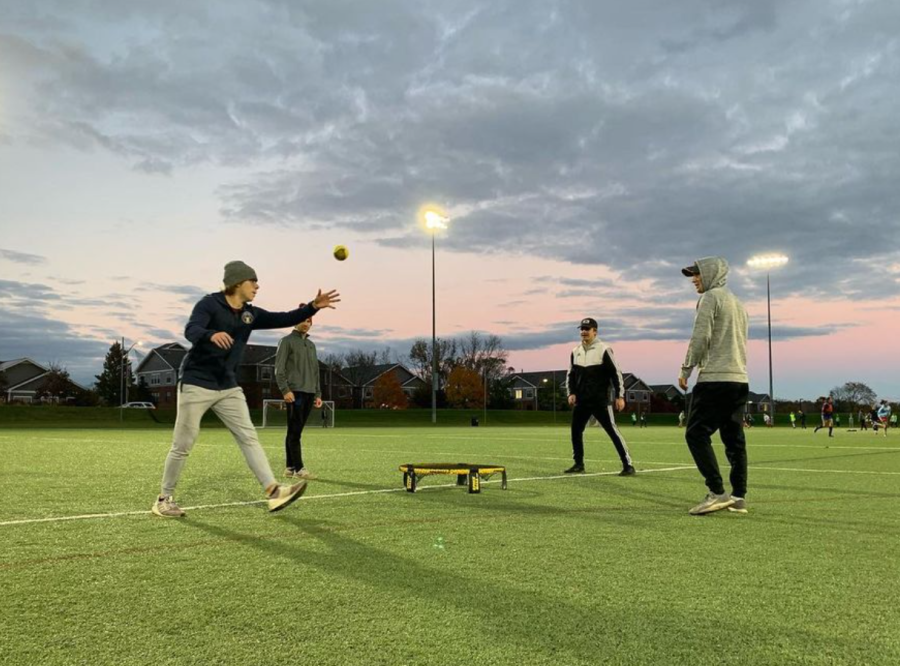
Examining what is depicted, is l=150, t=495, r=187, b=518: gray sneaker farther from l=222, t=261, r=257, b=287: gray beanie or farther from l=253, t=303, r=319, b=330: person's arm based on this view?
l=222, t=261, r=257, b=287: gray beanie

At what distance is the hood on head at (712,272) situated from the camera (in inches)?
284

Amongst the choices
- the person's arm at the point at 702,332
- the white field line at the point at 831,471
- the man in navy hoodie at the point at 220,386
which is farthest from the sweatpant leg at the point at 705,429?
the white field line at the point at 831,471

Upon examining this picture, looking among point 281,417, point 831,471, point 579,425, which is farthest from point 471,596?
point 281,417

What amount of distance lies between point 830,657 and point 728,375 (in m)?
4.16

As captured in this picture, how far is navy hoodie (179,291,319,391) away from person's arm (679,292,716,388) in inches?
156

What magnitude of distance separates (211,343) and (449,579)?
11.0 feet

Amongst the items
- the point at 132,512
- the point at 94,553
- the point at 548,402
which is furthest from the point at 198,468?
the point at 548,402

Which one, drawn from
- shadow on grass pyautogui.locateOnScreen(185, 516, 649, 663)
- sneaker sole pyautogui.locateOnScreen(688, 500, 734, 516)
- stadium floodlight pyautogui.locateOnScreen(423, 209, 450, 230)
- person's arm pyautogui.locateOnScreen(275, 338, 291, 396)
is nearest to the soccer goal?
stadium floodlight pyautogui.locateOnScreen(423, 209, 450, 230)

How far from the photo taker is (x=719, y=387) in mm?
6961

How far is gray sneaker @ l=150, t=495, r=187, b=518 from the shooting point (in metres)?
6.52

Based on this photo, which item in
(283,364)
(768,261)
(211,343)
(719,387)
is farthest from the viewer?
(768,261)

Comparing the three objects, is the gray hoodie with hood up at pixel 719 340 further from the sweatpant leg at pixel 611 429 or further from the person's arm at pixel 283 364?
the person's arm at pixel 283 364

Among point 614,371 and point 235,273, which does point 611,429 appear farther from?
point 235,273

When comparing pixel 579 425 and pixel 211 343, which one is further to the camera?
pixel 579 425
